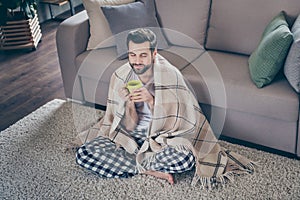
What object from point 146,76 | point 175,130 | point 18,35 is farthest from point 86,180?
point 18,35

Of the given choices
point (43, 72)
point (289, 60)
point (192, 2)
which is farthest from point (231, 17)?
point (43, 72)

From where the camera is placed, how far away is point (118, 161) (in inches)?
77.8

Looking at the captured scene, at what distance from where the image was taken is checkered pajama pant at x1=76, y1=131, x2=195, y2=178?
190cm

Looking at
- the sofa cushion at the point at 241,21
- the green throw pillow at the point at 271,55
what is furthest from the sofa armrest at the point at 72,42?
the green throw pillow at the point at 271,55

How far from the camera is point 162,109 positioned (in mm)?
1795

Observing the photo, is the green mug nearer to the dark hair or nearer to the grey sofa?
the dark hair

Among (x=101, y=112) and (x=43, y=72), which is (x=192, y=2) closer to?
(x=101, y=112)

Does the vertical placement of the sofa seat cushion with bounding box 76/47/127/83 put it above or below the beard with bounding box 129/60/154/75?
below

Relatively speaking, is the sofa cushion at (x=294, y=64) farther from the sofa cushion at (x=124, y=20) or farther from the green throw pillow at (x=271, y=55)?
the sofa cushion at (x=124, y=20)

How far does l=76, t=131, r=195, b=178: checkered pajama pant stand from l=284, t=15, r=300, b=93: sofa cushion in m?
0.62

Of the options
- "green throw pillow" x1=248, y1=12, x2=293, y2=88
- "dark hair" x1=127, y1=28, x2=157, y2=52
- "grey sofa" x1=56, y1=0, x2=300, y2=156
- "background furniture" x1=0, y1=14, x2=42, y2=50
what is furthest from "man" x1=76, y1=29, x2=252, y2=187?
"background furniture" x1=0, y1=14, x2=42, y2=50

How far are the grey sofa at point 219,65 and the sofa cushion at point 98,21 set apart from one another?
6 centimetres

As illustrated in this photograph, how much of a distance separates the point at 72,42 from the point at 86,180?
94 cm

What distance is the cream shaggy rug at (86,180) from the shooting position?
1865mm
